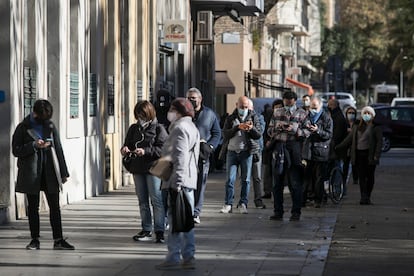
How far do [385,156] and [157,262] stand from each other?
3067cm

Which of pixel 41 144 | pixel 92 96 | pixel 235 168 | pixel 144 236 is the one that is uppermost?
pixel 92 96

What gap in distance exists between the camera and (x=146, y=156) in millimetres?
15000

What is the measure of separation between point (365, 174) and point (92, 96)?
511cm

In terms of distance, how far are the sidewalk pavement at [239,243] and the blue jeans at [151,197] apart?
30cm

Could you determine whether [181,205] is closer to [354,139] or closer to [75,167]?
[75,167]

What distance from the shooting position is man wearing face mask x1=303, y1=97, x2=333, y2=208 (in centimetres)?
2080

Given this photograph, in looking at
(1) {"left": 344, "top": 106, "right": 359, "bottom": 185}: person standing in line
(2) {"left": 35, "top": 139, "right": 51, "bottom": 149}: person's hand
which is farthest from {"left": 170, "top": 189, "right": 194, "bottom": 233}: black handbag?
(1) {"left": 344, "top": 106, "right": 359, "bottom": 185}: person standing in line

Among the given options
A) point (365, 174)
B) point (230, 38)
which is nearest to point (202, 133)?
point (365, 174)

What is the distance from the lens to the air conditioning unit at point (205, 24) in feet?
115

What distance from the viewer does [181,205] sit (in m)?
12.9

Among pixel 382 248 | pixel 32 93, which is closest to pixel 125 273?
pixel 382 248

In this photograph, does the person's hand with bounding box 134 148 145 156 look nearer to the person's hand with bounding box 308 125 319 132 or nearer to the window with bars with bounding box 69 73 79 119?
the person's hand with bounding box 308 125 319 132

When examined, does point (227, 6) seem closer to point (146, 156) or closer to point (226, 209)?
point (226, 209)

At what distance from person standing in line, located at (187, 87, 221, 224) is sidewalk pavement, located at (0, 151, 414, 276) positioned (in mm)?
461
